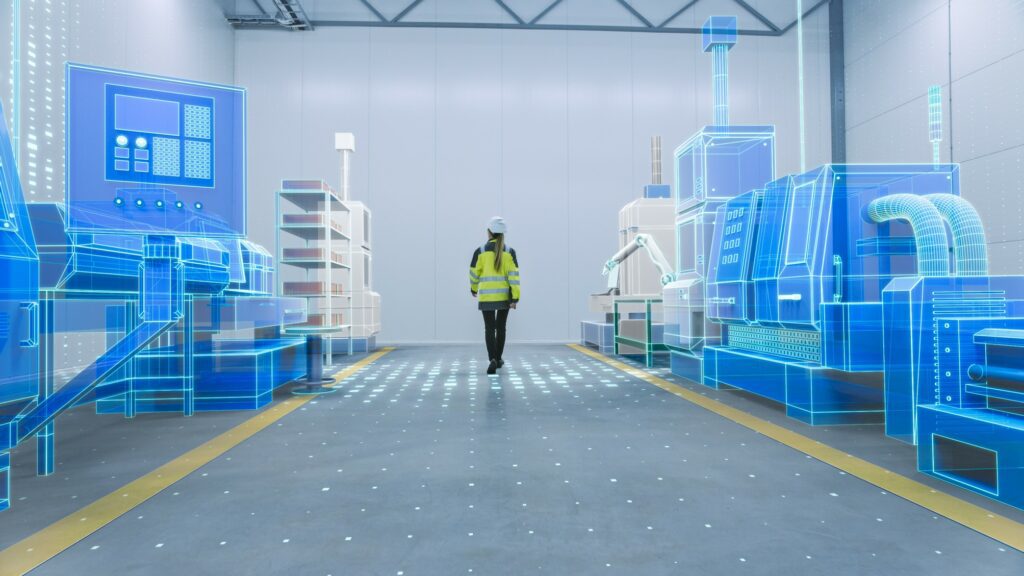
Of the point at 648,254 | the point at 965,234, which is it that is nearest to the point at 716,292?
the point at 965,234

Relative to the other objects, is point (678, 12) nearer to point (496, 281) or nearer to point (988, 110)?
point (496, 281)

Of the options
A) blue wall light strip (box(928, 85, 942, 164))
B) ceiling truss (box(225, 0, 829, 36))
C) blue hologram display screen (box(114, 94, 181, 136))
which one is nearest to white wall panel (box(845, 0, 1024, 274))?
blue wall light strip (box(928, 85, 942, 164))

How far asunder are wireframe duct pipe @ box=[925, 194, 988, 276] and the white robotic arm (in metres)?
2.65

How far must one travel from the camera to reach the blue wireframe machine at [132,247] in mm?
1898

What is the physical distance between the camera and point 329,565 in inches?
58.3

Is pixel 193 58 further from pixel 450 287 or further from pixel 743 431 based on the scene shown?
pixel 743 431

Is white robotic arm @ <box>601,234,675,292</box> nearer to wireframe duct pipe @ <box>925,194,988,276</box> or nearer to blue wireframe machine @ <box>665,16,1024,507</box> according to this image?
blue wireframe machine @ <box>665,16,1024,507</box>

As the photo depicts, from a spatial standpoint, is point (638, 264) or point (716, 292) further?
point (638, 264)

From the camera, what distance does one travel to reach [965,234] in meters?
2.52

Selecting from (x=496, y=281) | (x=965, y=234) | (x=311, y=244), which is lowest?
(x=496, y=281)

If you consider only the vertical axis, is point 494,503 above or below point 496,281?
below

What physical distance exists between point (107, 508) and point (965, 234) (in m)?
3.36

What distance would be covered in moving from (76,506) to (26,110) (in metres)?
4.54

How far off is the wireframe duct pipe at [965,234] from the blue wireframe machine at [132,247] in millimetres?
3145
